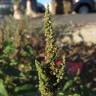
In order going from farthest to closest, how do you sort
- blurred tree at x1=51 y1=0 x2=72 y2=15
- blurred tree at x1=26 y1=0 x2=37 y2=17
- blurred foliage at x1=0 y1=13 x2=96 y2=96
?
blurred tree at x1=51 y1=0 x2=72 y2=15
blurred tree at x1=26 y1=0 x2=37 y2=17
blurred foliage at x1=0 y1=13 x2=96 y2=96

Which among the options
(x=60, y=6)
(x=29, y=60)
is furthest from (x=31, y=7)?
(x=29, y=60)

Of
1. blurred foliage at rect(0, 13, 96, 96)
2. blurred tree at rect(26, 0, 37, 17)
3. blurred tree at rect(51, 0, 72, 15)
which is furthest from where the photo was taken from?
blurred tree at rect(51, 0, 72, 15)

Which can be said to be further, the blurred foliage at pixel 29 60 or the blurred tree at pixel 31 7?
the blurred tree at pixel 31 7

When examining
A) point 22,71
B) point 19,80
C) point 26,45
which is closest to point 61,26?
point 26,45

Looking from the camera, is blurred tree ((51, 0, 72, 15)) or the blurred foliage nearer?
the blurred foliage

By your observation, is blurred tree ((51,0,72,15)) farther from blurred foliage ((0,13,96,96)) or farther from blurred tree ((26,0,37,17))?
blurred foliage ((0,13,96,96))

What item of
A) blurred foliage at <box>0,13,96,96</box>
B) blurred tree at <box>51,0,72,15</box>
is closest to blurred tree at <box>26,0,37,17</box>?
blurred tree at <box>51,0,72,15</box>

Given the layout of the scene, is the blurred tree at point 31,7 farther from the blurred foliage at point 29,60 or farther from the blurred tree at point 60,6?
the blurred foliage at point 29,60

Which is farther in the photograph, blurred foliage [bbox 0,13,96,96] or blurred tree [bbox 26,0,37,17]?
blurred tree [bbox 26,0,37,17]

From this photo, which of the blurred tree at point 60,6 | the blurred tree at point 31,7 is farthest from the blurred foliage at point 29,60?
the blurred tree at point 60,6

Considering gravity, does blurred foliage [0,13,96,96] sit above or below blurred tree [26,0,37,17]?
above

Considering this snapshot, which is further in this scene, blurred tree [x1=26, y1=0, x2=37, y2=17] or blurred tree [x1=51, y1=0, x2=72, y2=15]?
blurred tree [x1=51, y1=0, x2=72, y2=15]
